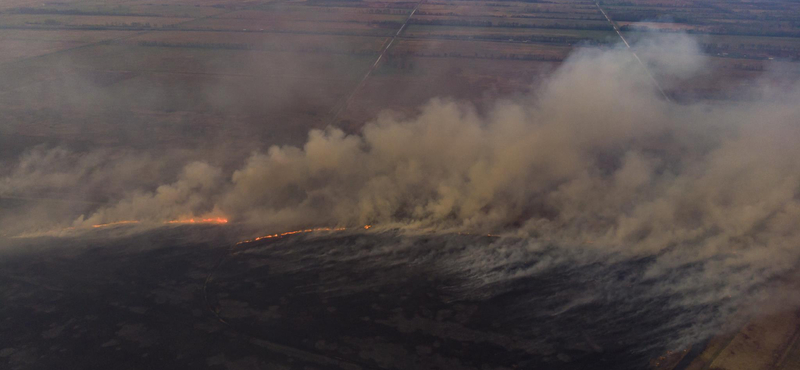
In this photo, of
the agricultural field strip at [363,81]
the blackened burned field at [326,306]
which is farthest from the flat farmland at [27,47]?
the blackened burned field at [326,306]

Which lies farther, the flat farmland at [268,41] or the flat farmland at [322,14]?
the flat farmland at [322,14]

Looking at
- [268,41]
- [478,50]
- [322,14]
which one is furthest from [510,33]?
[268,41]

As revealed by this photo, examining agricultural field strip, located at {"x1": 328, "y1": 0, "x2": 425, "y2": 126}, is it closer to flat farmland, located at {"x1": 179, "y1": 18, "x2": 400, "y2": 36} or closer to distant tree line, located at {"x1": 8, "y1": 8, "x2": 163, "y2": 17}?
flat farmland, located at {"x1": 179, "y1": 18, "x2": 400, "y2": 36}

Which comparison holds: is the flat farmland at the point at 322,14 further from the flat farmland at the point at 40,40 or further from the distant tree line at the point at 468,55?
the distant tree line at the point at 468,55

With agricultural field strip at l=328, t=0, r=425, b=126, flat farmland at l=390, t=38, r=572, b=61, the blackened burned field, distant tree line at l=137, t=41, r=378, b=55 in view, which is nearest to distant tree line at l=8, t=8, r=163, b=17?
distant tree line at l=137, t=41, r=378, b=55

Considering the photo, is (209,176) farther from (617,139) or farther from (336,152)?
(617,139)

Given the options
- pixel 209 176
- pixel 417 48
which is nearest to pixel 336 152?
pixel 209 176
